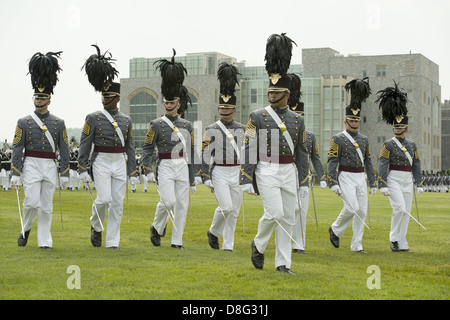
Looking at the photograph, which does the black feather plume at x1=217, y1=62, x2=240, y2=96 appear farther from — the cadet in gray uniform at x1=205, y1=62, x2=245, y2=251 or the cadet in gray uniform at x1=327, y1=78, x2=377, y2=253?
the cadet in gray uniform at x1=327, y1=78, x2=377, y2=253

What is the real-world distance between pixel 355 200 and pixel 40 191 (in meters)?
5.37

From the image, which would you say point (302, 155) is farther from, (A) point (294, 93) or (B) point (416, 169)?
(B) point (416, 169)

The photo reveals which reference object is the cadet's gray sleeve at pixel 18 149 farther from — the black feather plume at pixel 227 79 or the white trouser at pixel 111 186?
the black feather plume at pixel 227 79

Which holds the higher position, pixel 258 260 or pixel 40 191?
pixel 40 191

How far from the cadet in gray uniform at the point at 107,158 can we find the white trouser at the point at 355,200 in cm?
388

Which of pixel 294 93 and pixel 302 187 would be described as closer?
pixel 302 187

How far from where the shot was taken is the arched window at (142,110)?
102250 mm

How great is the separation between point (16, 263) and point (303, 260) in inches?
168

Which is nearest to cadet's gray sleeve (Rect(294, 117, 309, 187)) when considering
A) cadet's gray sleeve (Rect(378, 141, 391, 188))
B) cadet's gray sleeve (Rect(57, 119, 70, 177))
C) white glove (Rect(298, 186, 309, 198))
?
white glove (Rect(298, 186, 309, 198))

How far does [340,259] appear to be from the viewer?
464 inches

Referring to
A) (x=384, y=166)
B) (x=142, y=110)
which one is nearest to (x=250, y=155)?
(x=384, y=166)

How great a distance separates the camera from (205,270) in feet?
32.0

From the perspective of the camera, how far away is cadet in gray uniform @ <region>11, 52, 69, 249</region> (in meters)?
11.8
